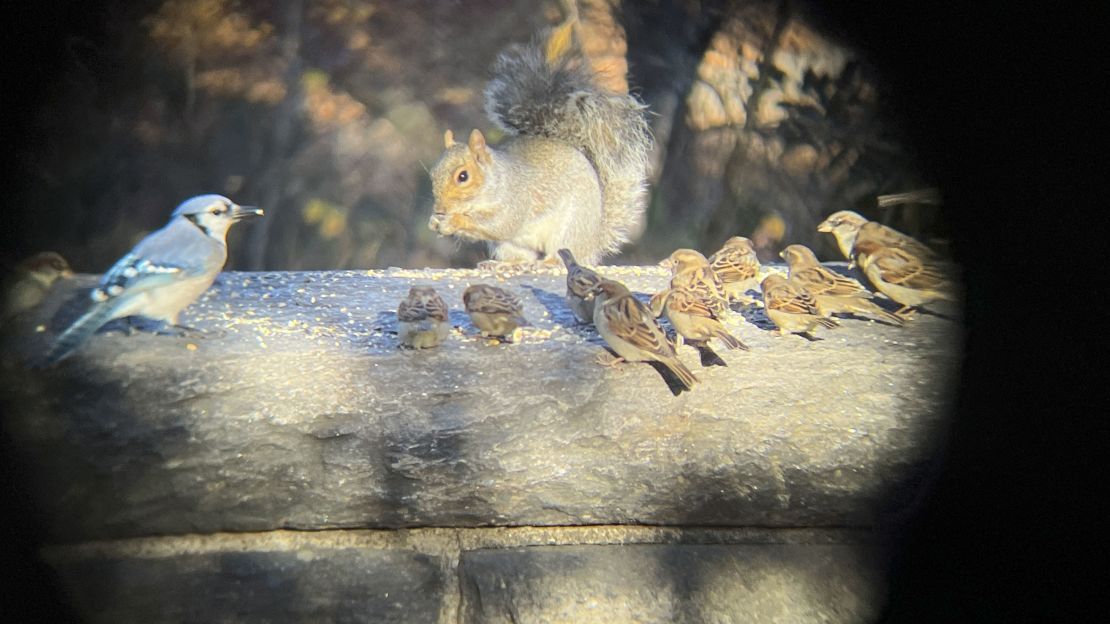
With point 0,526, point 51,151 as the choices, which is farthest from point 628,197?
point 0,526

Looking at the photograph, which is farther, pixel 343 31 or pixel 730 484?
pixel 343 31

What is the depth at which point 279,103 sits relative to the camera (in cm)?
213

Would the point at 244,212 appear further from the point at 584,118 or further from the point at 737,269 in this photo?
the point at 737,269

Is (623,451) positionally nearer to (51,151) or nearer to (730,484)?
(730,484)

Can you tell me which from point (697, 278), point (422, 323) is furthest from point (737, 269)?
point (422, 323)

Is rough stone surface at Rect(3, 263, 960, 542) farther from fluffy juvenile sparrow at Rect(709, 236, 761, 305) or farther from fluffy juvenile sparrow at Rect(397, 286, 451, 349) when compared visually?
fluffy juvenile sparrow at Rect(709, 236, 761, 305)

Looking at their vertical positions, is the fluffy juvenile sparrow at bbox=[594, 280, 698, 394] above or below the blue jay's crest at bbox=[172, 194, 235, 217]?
below

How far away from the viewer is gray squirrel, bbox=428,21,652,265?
2.32 m

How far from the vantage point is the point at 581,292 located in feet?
→ 6.75

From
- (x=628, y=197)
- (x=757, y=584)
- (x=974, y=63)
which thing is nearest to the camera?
(x=974, y=63)

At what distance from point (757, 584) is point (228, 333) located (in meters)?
1.46

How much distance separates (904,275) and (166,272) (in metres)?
1.85

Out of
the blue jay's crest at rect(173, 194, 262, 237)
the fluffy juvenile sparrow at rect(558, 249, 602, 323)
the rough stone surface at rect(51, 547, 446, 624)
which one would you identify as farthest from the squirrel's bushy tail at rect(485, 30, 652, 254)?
the rough stone surface at rect(51, 547, 446, 624)

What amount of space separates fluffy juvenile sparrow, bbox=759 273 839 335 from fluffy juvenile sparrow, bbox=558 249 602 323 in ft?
1.55
